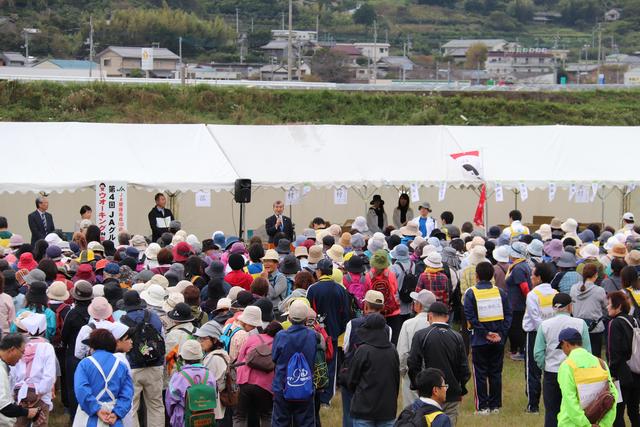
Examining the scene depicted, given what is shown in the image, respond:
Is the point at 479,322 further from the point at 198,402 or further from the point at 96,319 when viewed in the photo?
the point at 96,319

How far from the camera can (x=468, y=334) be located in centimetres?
1177

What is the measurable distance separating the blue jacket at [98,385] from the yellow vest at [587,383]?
10.5 ft

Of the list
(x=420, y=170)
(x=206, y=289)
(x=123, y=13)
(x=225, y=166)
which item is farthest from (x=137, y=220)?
(x=123, y=13)

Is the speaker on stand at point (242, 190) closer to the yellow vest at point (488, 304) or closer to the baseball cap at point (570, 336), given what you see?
the yellow vest at point (488, 304)

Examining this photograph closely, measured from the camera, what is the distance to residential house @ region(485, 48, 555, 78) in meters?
95.6

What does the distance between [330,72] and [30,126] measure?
59.6 metres

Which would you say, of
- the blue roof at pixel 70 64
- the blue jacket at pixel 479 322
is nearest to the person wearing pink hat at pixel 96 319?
the blue jacket at pixel 479 322

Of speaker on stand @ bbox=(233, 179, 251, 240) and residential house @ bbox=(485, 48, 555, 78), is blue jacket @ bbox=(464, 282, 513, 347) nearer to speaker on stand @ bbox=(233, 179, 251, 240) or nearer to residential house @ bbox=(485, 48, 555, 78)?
speaker on stand @ bbox=(233, 179, 251, 240)

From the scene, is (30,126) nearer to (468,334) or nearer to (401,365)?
(468,334)

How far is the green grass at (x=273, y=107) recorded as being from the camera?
1152 inches

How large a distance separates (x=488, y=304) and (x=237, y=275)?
8.52 ft

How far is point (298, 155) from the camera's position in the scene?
774 inches

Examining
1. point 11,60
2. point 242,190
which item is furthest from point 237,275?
point 11,60

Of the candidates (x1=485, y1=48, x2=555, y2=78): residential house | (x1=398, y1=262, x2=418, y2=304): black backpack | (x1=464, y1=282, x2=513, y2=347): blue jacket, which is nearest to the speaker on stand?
(x1=398, y1=262, x2=418, y2=304): black backpack
